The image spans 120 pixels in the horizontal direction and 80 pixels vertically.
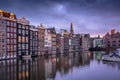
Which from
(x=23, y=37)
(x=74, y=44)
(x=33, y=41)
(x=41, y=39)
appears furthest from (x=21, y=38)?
(x=74, y=44)

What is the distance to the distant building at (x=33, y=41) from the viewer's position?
3469 inches

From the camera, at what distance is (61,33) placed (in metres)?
137

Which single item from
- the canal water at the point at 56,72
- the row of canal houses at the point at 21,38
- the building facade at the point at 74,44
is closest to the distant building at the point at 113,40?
the building facade at the point at 74,44

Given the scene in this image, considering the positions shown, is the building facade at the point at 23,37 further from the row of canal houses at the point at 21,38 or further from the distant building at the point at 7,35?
the distant building at the point at 7,35

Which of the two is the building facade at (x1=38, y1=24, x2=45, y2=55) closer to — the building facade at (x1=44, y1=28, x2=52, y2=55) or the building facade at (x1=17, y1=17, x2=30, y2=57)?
the building facade at (x1=44, y1=28, x2=52, y2=55)

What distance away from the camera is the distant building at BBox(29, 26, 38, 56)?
88125mm

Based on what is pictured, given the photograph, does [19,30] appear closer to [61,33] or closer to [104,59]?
[104,59]

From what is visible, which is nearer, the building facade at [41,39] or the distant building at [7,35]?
the distant building at [7,35]

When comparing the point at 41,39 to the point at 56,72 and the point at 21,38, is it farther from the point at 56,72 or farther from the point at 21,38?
the point at 56,72

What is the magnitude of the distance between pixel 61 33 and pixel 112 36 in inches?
2702

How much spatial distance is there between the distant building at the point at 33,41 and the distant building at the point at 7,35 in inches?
553

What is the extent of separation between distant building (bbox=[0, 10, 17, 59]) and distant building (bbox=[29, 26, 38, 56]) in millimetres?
14048

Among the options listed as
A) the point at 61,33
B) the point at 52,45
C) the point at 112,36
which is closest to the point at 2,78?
the point at 52,45

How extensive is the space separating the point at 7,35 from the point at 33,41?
2053cm
